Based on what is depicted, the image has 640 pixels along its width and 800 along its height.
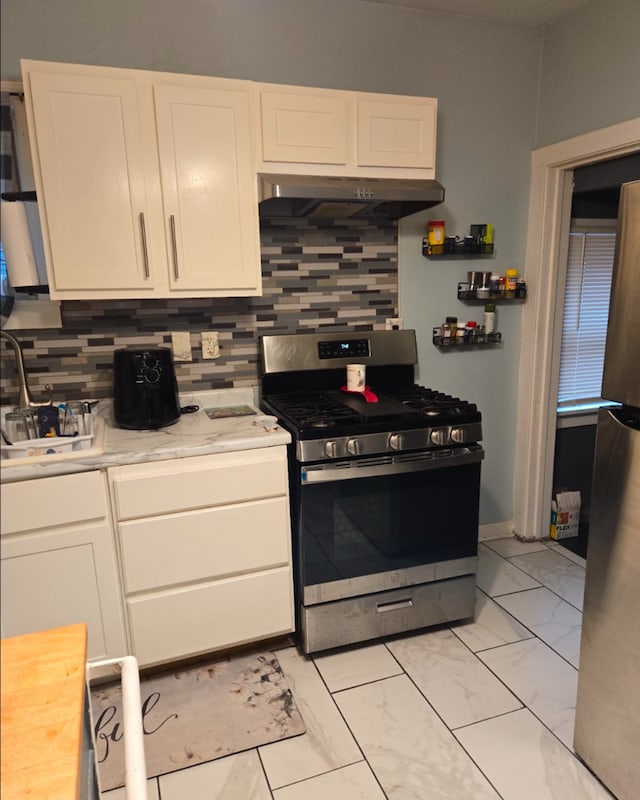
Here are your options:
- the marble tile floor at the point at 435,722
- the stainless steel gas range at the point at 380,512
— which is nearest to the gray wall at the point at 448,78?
the stainless steel gas range at the point at 380,512

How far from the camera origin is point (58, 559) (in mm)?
476

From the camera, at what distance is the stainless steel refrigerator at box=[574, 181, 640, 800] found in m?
1.18

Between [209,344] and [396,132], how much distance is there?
105cm

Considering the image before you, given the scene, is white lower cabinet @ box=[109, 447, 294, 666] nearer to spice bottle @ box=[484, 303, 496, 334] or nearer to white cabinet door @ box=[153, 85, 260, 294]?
white cabinet door @ box=[153, 85, 260, 294]

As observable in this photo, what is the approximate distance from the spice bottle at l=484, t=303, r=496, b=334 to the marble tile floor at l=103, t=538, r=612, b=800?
1194 millimetres

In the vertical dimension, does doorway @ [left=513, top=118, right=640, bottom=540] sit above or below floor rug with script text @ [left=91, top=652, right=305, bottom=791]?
above

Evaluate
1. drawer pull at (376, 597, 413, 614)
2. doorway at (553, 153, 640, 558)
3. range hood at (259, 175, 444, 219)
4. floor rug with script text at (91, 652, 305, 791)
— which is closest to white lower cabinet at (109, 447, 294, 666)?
floor rug with script text at (91, 652, 305, 791)

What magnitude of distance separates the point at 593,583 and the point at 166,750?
4.16 feet

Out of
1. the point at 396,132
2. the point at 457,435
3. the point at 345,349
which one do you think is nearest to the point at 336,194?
the point at 396,132

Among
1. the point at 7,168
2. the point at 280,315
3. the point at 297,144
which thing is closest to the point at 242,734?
the point at 280,315

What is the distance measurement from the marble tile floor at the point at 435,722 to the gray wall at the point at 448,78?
0.82m

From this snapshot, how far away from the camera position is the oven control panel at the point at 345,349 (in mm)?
2254

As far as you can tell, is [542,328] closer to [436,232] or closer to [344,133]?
[436,232]

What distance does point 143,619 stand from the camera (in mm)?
1671
